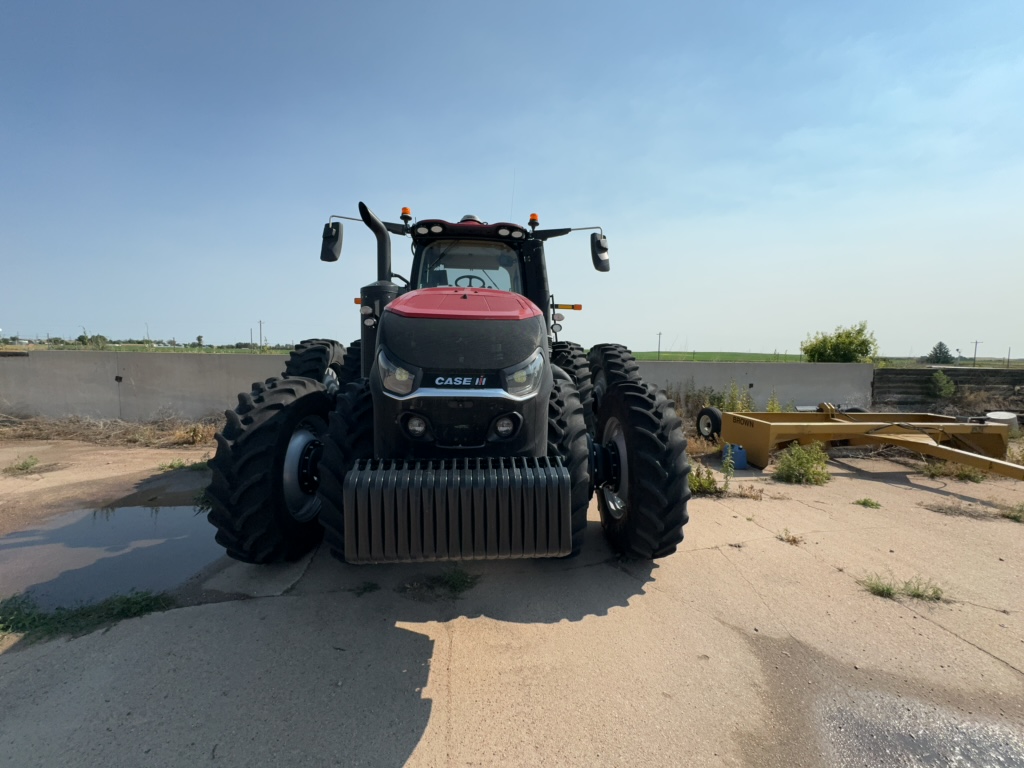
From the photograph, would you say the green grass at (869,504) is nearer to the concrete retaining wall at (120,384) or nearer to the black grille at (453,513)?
the black grille at (453,513)

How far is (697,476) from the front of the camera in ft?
17.2

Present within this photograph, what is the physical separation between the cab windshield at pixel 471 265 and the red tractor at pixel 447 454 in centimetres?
63

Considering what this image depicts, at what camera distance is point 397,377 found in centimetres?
260

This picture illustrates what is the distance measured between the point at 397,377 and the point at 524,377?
0.64 meters

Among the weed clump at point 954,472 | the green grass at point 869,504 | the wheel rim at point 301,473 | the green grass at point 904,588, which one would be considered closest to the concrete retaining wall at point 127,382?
the wheel rim at point 301,473

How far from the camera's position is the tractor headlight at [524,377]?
2637 mm

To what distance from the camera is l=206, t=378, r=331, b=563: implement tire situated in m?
2.98

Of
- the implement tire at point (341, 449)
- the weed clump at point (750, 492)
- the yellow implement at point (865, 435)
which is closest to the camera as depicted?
the implement tire at point (341, 449)

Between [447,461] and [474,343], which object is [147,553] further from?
[474,343]

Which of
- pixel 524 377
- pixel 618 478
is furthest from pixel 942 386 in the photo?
pixel 524 377

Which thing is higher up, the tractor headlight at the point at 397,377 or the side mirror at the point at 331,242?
the side mirror at the point at 331,242

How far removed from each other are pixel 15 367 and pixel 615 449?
33.9 feet

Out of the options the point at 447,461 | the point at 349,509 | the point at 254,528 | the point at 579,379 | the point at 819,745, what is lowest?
the point at 819,745

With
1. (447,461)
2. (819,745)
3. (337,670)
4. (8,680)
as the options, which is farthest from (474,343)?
(8,680)
